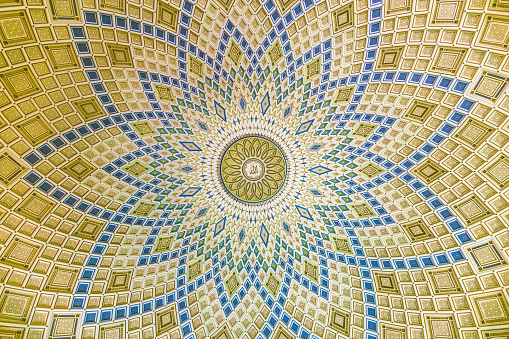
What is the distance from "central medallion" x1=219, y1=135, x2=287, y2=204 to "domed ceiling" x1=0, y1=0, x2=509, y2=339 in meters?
0.14

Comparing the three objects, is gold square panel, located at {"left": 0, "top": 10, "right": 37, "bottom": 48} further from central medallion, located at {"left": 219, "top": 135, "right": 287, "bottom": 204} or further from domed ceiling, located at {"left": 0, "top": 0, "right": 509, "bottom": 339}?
central medallion, located at {"left": 219, "top": 135, "right": 287, "bottom": 204}

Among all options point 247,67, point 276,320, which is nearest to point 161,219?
point 247,67

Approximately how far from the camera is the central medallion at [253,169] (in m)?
19.4

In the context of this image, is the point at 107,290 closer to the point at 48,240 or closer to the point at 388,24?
the point at 48,240

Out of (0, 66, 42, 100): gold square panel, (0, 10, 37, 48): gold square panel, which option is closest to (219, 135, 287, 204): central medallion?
(0, 66, 42, 100): gold square panel

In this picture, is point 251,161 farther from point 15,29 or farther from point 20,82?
point 15,29

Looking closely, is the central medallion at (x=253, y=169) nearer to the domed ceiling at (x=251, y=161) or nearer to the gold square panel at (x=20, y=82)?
the domed ceiling at (x=251, y=161)

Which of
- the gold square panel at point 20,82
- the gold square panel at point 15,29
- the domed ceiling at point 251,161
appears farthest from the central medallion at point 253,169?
the gold square panel at point 15,29

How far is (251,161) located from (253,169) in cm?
76

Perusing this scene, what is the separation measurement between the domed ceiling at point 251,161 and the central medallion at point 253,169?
0.14 metres

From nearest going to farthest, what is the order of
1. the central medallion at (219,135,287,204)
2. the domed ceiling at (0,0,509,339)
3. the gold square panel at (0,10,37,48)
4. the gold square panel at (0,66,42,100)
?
1. the gold square panel at (0,10,37,48)
2. the gold square panel at (0,66,42,100)
3. the domed ceiling at (0,0,509,339)
4. the central medallion at (219,135,287,204)

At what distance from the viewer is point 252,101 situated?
Answer: 16047 mm

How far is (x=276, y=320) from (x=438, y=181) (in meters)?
17.7

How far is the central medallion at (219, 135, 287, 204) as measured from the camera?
1941 cm
